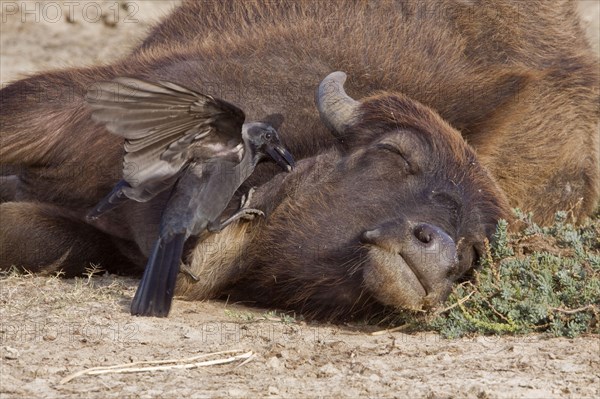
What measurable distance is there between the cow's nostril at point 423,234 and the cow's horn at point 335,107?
2.49 ft

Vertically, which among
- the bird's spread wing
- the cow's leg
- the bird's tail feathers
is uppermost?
the bird's spread wing

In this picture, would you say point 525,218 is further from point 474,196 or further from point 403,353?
point 403,353

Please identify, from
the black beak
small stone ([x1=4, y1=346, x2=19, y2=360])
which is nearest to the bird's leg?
the black beak

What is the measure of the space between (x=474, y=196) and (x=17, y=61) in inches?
225

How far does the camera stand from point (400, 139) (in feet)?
15.1

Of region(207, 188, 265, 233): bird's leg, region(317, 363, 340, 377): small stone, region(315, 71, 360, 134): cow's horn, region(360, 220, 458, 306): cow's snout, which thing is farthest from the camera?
region(315, 71, 360, 134): cow's horn

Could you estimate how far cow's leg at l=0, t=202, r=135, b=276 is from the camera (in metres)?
5.26


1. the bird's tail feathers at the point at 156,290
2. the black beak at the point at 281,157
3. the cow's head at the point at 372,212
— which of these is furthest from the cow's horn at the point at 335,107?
the bird's tail feathers at the point at 156,290

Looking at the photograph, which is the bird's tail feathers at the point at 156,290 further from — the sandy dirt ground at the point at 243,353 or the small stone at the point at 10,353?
the small stone at the point at 10,353

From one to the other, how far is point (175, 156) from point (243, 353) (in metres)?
1.02

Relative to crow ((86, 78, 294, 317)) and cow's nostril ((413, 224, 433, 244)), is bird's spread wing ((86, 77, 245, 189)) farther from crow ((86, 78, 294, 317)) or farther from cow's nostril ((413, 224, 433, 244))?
cow's nostril ((413, 224, 433, 244))

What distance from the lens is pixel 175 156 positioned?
457 centimetres

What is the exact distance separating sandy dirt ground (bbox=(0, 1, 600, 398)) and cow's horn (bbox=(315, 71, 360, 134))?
0.90m

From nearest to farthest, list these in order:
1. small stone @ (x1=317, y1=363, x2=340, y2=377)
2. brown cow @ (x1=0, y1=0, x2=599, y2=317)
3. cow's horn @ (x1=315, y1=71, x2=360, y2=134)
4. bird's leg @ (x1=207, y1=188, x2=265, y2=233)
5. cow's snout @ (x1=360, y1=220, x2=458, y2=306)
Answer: small stone @ (x1=317, y1=363, x2=340, y2=377), cow's snout @ (x1=360, y1=220, x2=458, y2=306), brown cow @ (x1=0, y1=0, x2=599, y2=317), bird's leg @ (x1=207, y1=188, x2=265, y2=233), cow's horn @ (x1=315, y1=71, x2=360, y2=134)
